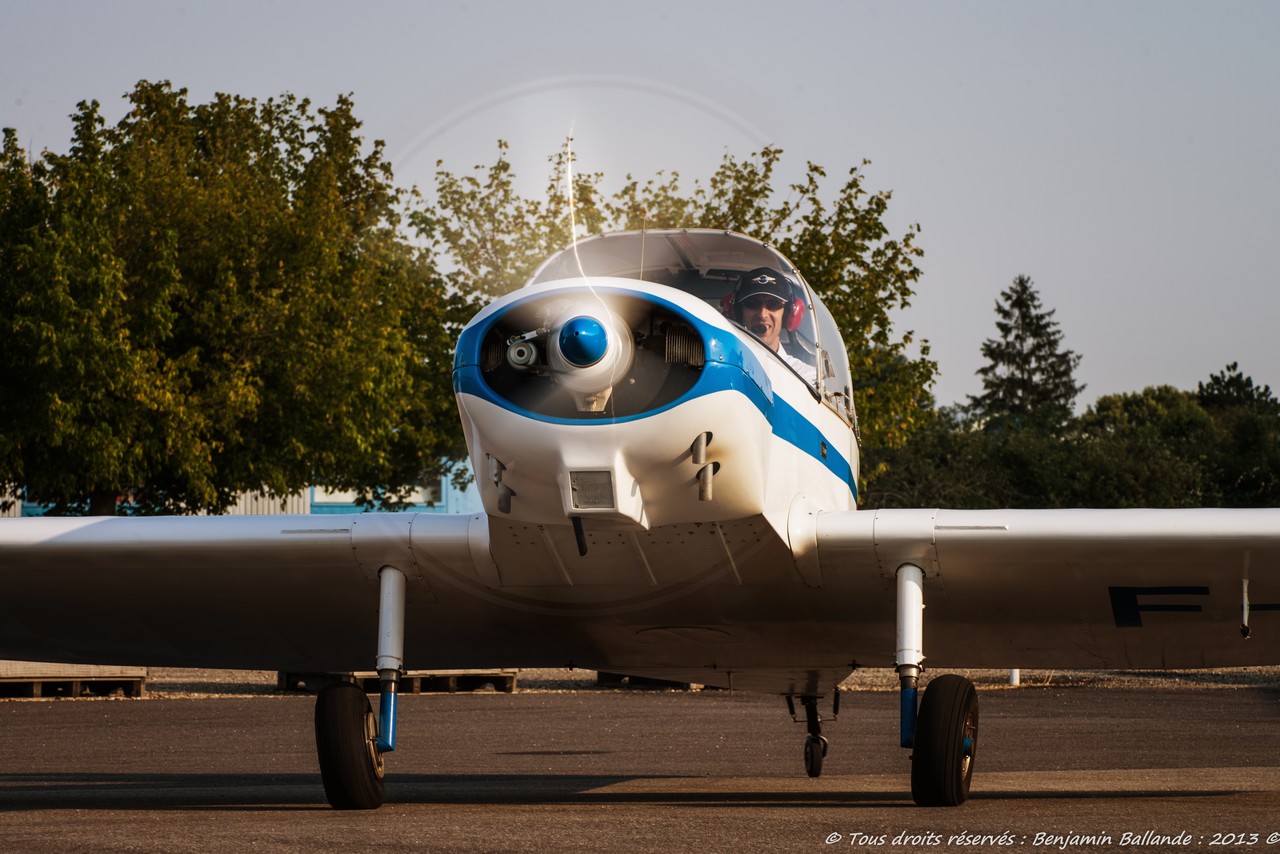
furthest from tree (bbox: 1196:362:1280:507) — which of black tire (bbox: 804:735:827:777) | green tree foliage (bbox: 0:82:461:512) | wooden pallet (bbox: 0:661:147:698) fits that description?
black tire (bbox: 804:735:827:777)

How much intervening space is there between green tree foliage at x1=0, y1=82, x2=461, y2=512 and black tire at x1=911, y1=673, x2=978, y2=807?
61.8 feet

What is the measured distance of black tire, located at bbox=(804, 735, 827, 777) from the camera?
1153 centimetres

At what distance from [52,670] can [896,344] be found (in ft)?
51.8

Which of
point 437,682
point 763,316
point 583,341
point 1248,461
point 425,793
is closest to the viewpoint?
point 583,341

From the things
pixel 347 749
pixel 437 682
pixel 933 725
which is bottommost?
pixel 437 682

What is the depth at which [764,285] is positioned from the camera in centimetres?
903

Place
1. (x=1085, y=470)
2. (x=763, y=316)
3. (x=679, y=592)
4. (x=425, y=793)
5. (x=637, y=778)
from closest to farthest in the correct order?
1. (x=679, y=592)
2. (x=763, y=316)
3. (x=425, y=793)
4. (x=637, y=778)
5. (x=1085, y=470)

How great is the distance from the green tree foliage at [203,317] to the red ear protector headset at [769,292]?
684 inches

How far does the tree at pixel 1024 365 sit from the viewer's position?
336 feet

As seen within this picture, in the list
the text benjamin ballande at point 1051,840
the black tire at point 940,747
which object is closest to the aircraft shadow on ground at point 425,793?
the black tire at point 940,747

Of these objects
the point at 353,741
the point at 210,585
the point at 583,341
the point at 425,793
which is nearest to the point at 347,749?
the point at 353,741

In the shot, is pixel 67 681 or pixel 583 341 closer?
pixel 583 341

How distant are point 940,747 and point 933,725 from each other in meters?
0.11

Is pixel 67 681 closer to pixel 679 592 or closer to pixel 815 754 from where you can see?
pixel 815 754
